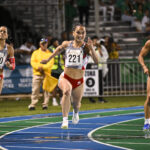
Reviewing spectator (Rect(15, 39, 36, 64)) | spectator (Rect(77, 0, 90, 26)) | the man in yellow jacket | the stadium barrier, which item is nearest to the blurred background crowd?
spectator (Rect(77, 0, 90, 26))

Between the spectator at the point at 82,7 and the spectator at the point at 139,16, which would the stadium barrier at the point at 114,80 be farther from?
the spectator at the point at 139,16

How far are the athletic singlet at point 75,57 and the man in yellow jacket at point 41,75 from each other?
585 cm

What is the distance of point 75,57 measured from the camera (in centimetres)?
1232

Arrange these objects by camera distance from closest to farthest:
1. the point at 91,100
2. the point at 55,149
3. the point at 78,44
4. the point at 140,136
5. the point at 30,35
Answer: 1. the point at 55,149
2. the point at 140,136
3. the point at 78,44
4. the point at 91,100
5. the point at 30,35

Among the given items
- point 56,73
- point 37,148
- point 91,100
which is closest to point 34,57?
point 56,73

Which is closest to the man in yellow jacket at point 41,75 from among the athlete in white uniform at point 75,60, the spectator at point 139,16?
the athlete in white uniform at point 75,60

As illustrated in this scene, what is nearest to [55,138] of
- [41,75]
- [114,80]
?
[41,75]

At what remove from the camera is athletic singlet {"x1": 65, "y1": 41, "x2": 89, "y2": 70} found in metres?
12.3

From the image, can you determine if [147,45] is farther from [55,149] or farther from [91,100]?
[91,100]

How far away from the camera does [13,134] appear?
1167cm

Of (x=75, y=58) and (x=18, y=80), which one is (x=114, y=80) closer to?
(x=18, y=80)

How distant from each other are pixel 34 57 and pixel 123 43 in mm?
11516

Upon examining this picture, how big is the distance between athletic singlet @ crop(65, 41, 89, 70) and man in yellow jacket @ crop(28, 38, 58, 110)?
5854 mm

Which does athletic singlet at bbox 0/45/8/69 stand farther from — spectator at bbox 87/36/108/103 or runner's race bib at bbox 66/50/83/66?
spectator at bbox 87/36/108/103
